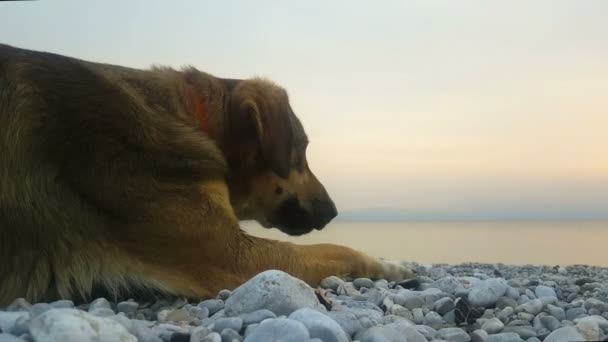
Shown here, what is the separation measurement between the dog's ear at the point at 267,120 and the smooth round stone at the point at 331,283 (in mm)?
651

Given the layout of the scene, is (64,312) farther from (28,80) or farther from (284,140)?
(284,140)

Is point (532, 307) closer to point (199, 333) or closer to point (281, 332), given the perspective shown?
point (281, 332)

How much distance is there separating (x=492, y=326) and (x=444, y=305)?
37 cm

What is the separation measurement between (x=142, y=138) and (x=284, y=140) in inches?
31.5

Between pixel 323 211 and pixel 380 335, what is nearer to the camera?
pixel 380 335

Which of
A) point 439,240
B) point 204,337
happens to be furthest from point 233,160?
point 439,240

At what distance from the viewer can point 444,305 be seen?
8.41 ft

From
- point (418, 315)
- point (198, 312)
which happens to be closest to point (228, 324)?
point (198, 312)

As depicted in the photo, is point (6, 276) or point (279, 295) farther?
point (6, 276)

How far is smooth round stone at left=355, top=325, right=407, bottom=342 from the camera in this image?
1.84m

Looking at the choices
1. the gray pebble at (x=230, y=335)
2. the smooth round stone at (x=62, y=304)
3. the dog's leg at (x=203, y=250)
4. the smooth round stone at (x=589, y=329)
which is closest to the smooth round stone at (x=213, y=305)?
the dog's leg at (x=203, y=250)

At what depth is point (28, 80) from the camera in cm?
287

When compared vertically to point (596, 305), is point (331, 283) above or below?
below

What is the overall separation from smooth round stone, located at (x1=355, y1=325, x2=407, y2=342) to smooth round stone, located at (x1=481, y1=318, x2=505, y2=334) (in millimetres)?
454
